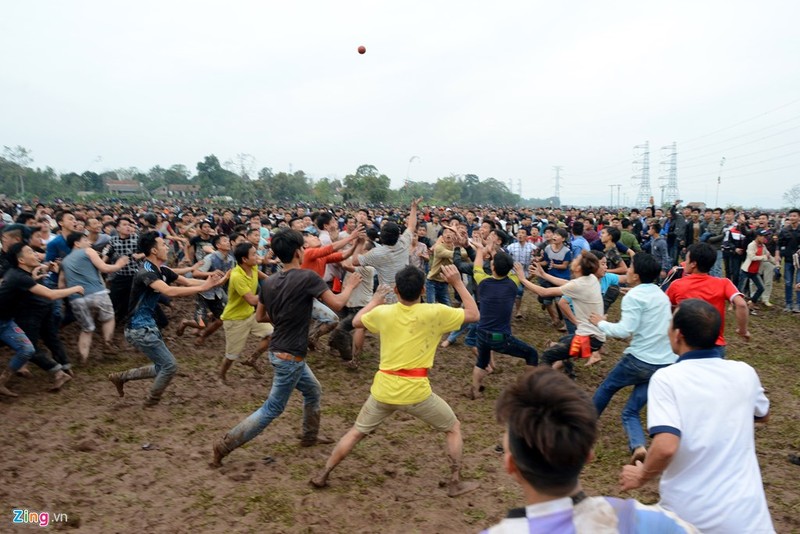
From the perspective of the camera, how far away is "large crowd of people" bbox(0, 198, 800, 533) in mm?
1617

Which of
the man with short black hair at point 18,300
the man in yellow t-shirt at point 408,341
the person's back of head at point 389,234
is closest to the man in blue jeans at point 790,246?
the person's back of head at point 389,234

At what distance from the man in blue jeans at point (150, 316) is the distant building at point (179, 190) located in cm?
8472

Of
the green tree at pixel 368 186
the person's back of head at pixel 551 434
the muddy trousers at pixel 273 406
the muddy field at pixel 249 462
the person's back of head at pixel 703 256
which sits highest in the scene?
the green tree at pixel 368 186

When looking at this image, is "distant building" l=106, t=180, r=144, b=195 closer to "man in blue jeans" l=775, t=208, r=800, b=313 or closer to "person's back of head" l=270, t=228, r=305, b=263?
"man in blue jeans" l=775, t=208, r=800, b=313

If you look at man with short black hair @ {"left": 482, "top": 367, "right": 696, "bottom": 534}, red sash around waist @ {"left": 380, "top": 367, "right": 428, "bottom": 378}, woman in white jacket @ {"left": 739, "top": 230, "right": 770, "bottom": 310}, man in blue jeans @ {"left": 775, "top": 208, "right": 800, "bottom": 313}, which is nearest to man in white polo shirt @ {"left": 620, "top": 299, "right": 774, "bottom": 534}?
man with short black hair @ {"left": 482, "top": 367, "right": 696, "bottom": 534}

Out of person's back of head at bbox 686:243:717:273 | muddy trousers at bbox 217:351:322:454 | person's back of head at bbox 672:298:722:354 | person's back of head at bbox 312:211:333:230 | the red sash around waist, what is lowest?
muddy trousers at bbox 217:351:322:454

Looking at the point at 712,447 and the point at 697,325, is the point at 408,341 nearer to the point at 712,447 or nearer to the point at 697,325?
the point at 697,325

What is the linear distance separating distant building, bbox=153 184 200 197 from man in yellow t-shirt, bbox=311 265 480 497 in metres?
87.5

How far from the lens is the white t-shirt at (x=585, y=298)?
6.10 m

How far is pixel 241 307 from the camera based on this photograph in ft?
21.5

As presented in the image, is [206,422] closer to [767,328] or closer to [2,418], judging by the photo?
[2,418]

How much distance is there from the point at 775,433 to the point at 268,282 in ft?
18.8

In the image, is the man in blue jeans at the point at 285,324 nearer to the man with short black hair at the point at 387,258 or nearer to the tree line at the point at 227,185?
the man with short black hair at the point at 387,258

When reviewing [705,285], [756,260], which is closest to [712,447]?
[705,285]
